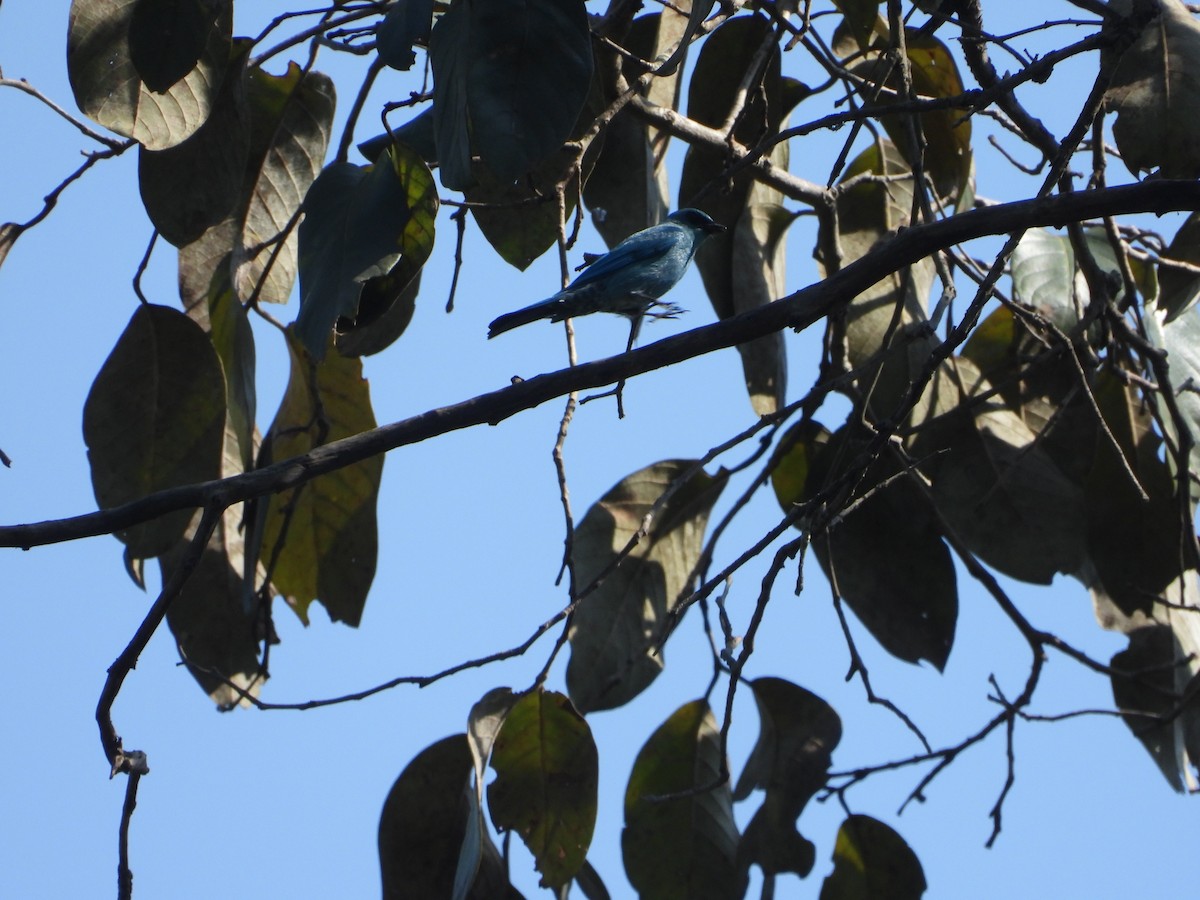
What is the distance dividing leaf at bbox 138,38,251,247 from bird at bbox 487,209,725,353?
86cm

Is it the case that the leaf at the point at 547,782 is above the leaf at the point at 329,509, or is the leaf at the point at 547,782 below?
below

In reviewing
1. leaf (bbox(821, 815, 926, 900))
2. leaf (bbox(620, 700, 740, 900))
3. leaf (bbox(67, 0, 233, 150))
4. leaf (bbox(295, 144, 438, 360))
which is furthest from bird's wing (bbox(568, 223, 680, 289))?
leaf (bbox(821, 815, 926, 900))

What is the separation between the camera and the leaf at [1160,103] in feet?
9.09

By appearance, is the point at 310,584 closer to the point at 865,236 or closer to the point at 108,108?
the point at 108,108

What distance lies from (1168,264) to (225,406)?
8.27 ft

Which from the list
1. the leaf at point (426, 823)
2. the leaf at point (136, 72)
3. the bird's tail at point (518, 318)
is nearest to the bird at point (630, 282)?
the bird's tail at point (518, 318)

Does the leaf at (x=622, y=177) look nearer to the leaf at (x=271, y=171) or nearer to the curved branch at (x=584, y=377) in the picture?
the leaf at (x=271, y=171)

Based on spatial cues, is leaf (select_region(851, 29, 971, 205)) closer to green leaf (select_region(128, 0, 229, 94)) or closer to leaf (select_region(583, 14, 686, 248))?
leaf (select_region(583, 14, 686, 248))

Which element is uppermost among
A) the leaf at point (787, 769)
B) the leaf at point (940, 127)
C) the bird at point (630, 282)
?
the leaf at point (940, 127)

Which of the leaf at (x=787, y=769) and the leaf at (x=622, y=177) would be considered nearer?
the leaf at (x=787, y=769)

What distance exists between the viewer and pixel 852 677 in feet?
10.3

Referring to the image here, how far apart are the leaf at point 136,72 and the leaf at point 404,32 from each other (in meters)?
0.61

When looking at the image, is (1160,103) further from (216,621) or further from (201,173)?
(216,621)

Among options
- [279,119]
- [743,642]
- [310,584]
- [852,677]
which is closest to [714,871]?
[852,677]
